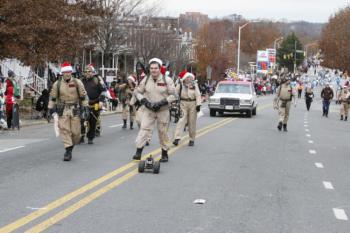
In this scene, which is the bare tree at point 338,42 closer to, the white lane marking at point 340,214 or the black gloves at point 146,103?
the black gloves at point 146,103

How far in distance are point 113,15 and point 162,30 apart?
394 inches

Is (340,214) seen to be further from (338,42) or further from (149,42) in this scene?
(338,42)

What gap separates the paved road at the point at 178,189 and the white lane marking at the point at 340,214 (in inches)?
0.9

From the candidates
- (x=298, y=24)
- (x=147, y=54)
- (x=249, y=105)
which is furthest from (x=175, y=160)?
(x=298, y=24)

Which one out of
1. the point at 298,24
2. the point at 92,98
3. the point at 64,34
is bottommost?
the point at 92,98

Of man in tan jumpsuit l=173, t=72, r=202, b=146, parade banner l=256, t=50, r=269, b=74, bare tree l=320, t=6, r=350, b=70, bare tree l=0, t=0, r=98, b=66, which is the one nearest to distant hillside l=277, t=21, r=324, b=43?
parade banner l=256, t=50, r=269, b=74

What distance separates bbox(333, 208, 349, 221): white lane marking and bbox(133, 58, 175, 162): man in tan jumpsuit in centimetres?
407

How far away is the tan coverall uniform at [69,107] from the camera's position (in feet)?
39.8

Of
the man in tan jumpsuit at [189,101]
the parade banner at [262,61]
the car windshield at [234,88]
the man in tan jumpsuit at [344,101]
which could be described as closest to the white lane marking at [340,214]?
the man in tan jumpsuit at [189,101]

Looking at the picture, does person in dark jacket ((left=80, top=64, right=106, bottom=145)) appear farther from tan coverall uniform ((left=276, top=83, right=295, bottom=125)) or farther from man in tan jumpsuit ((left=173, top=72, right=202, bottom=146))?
tan coverall uniform ((left=276, top=83, right=295, bottom=125))

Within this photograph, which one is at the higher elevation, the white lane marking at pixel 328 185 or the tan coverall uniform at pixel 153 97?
the tan coverall uniform at pixel 153 97

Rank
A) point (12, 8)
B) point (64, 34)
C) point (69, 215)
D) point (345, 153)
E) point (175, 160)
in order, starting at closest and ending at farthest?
point (69, 215) → point (175, 160) → point (345, 153) → point (12, 8) → point (64, 34)

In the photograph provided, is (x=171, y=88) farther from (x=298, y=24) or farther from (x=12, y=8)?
(x=298, y=24)

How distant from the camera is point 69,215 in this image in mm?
7395
